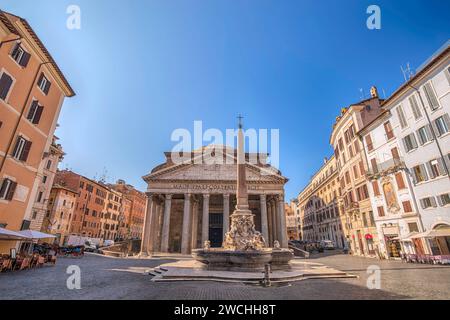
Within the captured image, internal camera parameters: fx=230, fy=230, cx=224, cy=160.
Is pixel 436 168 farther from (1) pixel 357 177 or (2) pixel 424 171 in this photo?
(1) pixel 357 177

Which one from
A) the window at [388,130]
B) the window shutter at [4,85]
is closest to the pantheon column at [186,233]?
the window shutter at [4,85]

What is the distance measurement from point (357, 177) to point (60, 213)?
44007mm

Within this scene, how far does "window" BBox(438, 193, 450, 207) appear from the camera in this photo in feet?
51.7

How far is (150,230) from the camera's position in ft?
102

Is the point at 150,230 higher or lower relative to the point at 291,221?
lower

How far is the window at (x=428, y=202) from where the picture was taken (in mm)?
16812

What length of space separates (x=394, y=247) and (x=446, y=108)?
41.5 feet

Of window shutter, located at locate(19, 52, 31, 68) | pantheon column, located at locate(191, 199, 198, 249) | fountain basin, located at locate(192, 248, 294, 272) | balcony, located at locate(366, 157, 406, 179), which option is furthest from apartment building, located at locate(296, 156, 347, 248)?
window shutter, located at locate(19, 52, 31, 68)

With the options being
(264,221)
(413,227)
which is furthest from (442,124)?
(264,221)

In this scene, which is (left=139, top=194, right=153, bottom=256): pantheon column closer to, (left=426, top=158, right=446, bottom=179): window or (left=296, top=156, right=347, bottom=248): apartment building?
(left=296, top=156, right=347, bottom=248): apartment building

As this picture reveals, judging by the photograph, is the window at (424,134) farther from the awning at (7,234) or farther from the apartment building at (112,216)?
the apartment building at (112,216)

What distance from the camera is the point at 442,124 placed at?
16.1m
